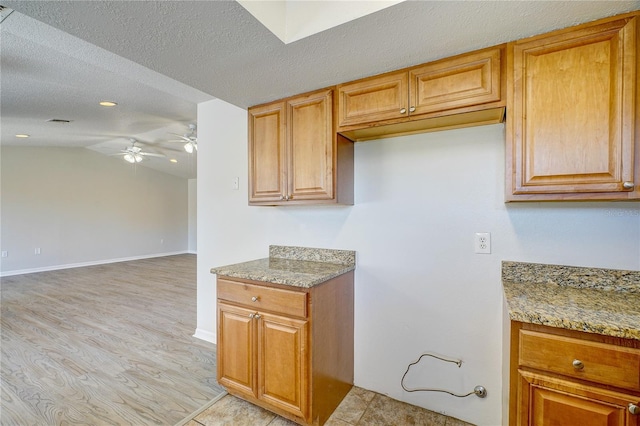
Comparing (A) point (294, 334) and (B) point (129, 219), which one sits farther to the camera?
(B) point (129, 219)

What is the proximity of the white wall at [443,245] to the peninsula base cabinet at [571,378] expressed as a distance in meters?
0.56

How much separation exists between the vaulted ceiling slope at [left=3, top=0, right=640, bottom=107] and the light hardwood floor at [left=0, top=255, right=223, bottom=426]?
85.4 inches

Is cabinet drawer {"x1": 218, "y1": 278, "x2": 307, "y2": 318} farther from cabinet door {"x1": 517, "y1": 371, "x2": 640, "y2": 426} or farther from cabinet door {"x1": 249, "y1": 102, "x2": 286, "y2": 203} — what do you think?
cabinet door {"x1": 517, "y1": 371, "x2": 640, "y2": 426}

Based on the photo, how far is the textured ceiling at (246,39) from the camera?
3.94ft

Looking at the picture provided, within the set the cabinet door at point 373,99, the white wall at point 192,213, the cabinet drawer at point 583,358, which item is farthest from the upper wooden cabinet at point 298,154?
the white wall at point 192,213

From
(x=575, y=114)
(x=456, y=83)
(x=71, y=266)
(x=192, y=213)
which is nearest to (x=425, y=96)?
(x=456, y=83)

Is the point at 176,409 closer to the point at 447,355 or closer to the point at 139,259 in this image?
the point at 447,355

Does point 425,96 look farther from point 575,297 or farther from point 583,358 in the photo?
point 583,358

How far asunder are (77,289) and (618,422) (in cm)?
649

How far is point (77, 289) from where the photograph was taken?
4.96m

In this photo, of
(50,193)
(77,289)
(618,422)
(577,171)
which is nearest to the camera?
(618,422)

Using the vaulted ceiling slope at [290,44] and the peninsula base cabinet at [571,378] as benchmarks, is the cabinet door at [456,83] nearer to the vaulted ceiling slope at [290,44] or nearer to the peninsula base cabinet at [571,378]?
the vaulted ceiling slope at [290,44]

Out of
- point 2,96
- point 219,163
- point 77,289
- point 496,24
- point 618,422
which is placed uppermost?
point 2,96

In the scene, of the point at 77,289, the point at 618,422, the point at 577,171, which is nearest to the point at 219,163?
the point at 577,171
